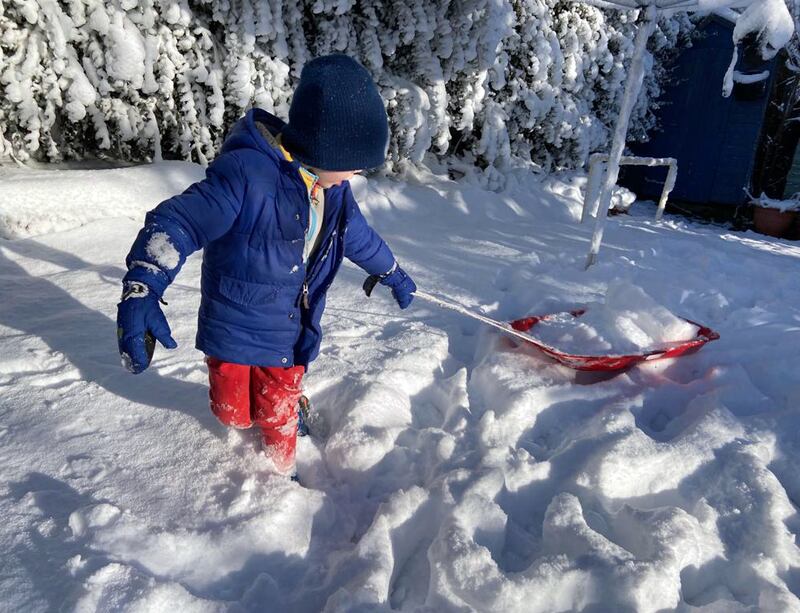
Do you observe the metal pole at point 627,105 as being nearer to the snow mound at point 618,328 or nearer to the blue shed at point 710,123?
the snow mound at point 618,328

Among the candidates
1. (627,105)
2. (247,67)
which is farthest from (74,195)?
(627,105)

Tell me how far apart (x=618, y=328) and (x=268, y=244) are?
195cm

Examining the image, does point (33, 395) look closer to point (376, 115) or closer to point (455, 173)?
point (376, 115)

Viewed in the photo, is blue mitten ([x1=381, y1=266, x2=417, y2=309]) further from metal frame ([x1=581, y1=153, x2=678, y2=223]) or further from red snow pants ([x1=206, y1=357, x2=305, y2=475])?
metal frame ([x1=581, y1=153, x2=678, y2=223])

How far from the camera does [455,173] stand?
6395 millimetres

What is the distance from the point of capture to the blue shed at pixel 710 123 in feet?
26.8

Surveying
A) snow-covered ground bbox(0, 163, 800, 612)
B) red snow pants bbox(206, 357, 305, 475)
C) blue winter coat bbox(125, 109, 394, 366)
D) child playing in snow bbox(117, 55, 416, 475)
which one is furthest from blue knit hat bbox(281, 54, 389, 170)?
snow-covered ground bbox(0, 163, 800, 612)

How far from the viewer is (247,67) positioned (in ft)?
14.1

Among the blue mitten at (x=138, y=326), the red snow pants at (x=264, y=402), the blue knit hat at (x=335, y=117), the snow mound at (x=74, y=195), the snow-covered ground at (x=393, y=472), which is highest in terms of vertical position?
the blue knit hat at (x=335, y=117)

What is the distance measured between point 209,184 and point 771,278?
432 centimetres

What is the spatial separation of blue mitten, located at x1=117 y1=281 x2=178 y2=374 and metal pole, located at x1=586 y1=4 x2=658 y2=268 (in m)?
3.25

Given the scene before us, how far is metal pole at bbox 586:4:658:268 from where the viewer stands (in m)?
3.58

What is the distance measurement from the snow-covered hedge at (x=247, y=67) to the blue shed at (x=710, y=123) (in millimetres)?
2789

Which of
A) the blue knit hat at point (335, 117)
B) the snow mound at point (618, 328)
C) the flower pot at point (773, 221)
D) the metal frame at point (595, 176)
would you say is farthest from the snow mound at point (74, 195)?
the flower pot at point (773, 221)
